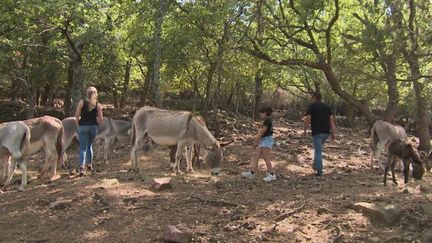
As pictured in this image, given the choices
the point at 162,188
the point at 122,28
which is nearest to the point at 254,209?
the point at 162,188

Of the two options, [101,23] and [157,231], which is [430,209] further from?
[101,23]

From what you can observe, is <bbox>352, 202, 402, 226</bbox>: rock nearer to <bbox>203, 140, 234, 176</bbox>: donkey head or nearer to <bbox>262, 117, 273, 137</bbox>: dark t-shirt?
<bbox>262, 117, 273, 137</bbox>: dark t-shirt

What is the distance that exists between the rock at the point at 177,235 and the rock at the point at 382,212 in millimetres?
3094

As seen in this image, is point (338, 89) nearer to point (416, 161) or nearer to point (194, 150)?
point (416, 161)

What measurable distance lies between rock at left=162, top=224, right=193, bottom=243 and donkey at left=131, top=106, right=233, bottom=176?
5058mm

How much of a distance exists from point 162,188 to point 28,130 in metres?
3.62

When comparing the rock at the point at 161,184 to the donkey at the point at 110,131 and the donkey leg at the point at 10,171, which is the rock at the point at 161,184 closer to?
the donkey leg at the point at 10,171

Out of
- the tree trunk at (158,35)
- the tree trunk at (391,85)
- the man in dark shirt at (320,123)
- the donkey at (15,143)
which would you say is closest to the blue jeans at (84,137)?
the donkey at (15,143)

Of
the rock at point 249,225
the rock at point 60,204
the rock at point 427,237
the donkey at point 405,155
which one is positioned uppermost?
the donkey at point 405,155

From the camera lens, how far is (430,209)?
8109 mm

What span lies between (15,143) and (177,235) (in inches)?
211

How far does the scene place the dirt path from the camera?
24.4 feet

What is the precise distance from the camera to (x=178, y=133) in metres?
12.6

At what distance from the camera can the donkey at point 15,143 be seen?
1043 centimetres
